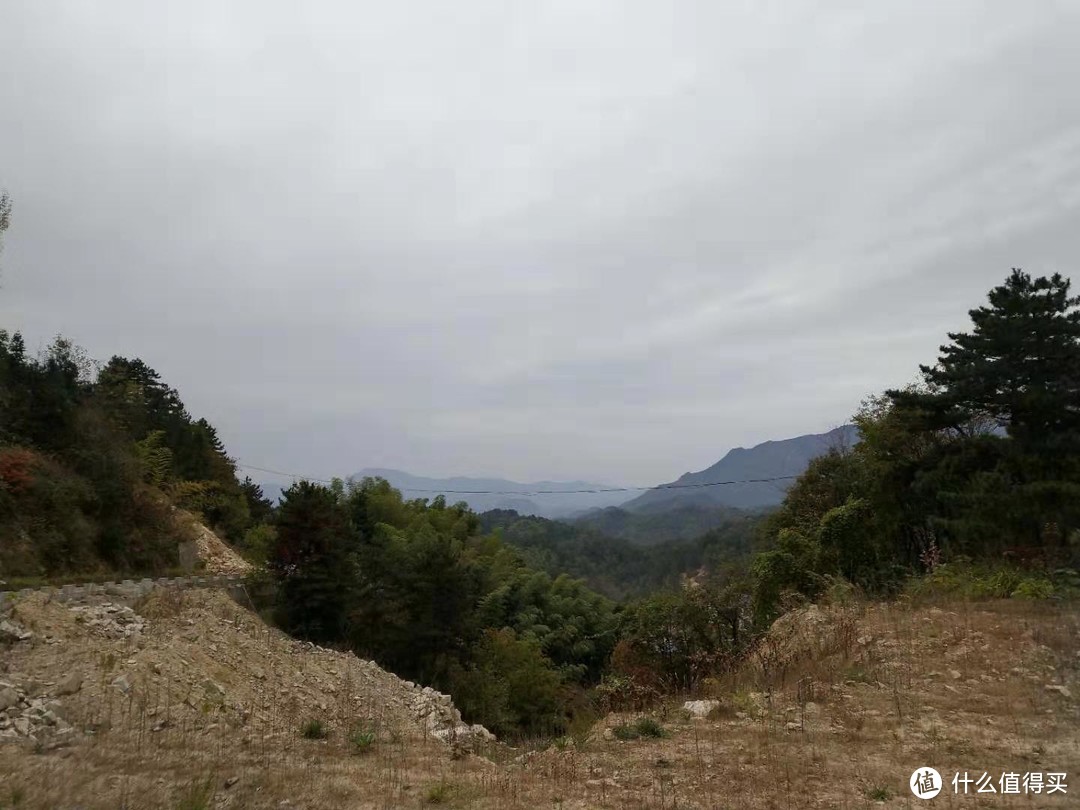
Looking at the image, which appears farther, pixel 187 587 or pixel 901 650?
pixel 187 587

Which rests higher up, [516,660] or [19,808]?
[19,808]

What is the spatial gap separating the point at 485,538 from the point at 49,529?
68.8ft

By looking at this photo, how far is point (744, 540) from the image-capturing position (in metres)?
68.9

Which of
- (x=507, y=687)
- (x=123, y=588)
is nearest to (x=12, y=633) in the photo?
(x=123, y=588)

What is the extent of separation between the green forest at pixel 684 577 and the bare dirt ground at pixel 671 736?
1.71 meters

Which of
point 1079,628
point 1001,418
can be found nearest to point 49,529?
point 1079,628

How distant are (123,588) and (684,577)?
A: 1396 cm

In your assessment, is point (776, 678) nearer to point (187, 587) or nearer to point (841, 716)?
point (841, 716)

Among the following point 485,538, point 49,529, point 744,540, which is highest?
point 49,529

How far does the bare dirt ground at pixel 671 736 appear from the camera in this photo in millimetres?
4148

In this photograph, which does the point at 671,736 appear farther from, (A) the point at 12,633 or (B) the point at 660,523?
(B) the point at 660,523

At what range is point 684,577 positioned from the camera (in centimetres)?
1888

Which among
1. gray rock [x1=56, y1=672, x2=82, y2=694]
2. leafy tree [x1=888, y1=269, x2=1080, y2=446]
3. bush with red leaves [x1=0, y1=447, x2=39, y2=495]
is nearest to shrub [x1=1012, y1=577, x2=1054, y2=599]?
leafy tree [x1=888, y1=269, x2=1080, y2=446]

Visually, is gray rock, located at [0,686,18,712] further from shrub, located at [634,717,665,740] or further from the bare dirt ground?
shrub, located at [634,717,665,740]
